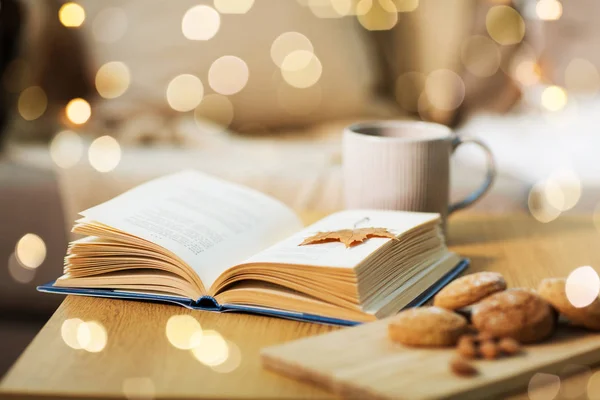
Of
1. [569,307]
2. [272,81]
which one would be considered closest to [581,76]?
[272,81]

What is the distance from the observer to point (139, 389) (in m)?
0.49

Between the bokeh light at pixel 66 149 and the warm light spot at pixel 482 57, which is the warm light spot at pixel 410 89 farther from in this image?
the bokeh light at pixel 66 149

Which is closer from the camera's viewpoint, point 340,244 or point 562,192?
point 340,244

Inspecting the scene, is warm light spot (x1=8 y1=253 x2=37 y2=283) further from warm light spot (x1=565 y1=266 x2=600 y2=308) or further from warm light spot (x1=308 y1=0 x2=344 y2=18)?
warm light spot (x1=565 y1=266 x2=600 y2=308)

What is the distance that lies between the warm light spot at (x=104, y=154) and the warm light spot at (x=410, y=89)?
68 centimetres

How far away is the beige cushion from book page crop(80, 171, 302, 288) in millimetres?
811

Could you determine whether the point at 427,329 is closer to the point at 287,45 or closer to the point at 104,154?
the point at 104,154

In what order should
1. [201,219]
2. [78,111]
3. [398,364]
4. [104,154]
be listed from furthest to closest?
1. [78,111]
2. [104,154]
3. [201,219]
4. [398,364]

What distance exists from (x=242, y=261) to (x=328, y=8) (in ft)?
3.76

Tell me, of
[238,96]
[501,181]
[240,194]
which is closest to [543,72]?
[501,181]

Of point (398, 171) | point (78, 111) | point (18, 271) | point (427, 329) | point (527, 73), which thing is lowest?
point (18, 271)

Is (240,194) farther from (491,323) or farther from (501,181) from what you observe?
(501,181)

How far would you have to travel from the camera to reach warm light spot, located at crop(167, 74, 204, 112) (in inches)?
63.4

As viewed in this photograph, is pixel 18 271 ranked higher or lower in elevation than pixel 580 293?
lower
